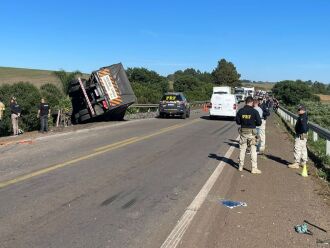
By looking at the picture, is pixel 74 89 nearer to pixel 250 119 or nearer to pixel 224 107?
pixel 224 107

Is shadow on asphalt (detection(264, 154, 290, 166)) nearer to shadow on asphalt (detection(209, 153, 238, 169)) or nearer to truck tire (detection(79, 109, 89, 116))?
shadow on asphalt (detection(209, 153, 238, 169))

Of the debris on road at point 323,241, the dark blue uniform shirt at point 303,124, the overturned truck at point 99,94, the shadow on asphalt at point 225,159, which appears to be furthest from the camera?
the overturned truck at point 99,94

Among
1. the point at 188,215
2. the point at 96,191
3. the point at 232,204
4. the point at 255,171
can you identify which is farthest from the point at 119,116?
the point at 188,215

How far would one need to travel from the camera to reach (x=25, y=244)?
18.0ft

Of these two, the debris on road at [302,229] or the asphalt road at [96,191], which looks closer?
the asphalt road at [96,191]

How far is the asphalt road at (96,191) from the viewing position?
5.93m

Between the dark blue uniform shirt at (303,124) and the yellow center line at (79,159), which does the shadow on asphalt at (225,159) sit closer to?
the dark blue uniform shirt at (303,124)

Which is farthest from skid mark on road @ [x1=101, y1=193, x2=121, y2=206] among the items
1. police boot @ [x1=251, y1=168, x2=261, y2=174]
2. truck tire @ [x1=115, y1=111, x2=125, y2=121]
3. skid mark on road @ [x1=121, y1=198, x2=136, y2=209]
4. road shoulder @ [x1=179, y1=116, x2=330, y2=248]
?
truck tire @ [x1=115, y1=111, x2=125, y2=121]

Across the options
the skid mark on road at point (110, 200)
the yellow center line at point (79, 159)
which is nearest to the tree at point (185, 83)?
the yellow center line at point (79, 159)

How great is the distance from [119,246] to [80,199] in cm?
245

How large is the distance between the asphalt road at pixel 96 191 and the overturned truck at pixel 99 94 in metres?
10.4

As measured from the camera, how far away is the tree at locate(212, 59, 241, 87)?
13562 centimetres

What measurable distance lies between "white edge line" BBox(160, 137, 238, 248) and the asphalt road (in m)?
0.09

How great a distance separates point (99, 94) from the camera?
85.8 ft
